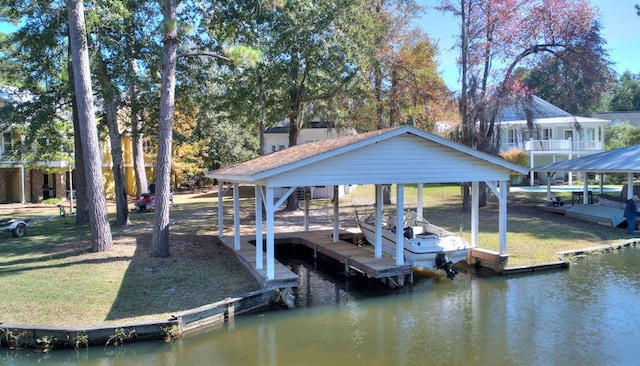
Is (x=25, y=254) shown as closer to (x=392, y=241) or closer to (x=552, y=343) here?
(x=392, y=241)

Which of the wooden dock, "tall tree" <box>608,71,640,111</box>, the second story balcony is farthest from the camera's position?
"tall tree" <box>608,71,640,111</box>

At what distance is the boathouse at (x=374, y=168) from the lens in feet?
32.8

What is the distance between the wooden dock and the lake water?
1.60ft

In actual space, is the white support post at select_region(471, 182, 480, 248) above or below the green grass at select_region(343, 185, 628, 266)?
above

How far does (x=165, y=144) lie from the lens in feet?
40.9

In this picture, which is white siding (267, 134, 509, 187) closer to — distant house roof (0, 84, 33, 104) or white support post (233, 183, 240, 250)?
white support post (233, 183, 240, 250)

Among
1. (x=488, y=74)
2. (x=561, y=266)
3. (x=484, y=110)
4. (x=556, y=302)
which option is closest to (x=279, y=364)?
(x=556, y=302)

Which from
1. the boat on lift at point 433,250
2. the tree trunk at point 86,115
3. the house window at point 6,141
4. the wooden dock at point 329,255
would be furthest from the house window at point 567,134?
the house window at point 6,141

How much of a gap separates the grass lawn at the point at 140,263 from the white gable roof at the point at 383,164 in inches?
104

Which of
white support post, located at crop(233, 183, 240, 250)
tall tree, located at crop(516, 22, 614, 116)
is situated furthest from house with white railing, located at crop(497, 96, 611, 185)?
white support post, located at crop(233, 183, 240, 250)

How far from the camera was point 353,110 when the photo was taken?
24500 mm

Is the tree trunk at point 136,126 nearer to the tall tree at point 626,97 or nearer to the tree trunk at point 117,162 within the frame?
the tree trunk at point 117,162

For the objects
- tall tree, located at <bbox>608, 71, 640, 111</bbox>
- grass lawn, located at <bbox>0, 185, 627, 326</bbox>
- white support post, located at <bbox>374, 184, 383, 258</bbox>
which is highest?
tall tree, located at <bbox>608, 71, 640, 111</bbox>

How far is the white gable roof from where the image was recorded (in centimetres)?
1012
